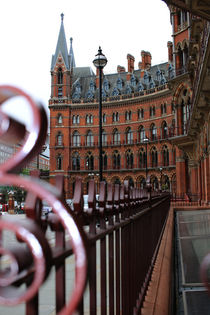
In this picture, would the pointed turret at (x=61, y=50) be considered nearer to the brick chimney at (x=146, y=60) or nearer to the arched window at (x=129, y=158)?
the brick chimney at (x=146, y=60)

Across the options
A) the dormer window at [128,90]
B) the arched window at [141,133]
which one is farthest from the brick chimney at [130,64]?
the arched window at [141,133]

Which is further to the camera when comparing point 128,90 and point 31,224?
point 128,90

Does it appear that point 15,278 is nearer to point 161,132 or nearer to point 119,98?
point 161,132

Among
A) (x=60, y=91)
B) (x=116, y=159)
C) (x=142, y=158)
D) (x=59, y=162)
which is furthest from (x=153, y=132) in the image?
(x=60, y=91)

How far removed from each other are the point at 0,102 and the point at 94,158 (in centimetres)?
4835


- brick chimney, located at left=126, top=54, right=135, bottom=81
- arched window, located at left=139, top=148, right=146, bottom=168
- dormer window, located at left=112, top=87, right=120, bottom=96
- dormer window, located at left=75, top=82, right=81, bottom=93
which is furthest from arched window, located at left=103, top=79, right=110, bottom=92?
arched window, located at left=139, top=148, right=146, bottom=168


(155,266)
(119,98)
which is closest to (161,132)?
(119,98)

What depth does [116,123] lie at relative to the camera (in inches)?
1914

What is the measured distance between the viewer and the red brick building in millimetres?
44531

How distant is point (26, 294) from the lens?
2.07 feet

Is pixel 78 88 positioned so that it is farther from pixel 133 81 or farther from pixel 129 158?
pixel 129 158

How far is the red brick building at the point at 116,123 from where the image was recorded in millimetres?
44531

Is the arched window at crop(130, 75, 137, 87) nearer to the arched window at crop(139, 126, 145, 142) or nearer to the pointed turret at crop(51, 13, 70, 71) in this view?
the arched window at crop(139, 126, 145, 142)

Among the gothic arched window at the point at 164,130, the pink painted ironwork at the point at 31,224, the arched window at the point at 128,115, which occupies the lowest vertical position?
the pink painted ironwork at the point at 31,224
